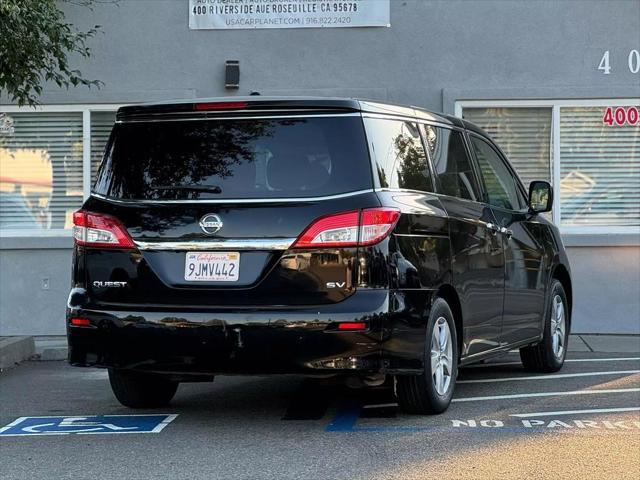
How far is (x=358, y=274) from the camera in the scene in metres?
6.66

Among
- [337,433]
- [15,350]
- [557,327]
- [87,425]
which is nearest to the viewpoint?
[337,433]

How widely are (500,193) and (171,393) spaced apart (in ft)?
9.48

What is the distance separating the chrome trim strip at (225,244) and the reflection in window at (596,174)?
23.0 feet

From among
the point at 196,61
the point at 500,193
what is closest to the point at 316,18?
the point at 196,61

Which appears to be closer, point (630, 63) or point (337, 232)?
point (337, 232)

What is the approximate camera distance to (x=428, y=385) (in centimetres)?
721

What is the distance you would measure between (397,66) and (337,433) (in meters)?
6.75

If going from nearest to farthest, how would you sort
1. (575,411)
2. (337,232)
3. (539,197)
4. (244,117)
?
(337,232)
(244,117)
(575,411)
(539,197)

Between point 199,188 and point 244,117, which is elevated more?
point 244,117

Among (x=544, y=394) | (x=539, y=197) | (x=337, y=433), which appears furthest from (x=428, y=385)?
(x=539, y=197)

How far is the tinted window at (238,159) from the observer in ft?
22.4

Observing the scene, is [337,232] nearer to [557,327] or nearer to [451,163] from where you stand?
[451,163]

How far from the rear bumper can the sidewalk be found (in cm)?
437

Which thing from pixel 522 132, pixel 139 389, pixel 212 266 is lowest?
pixel 139 389
